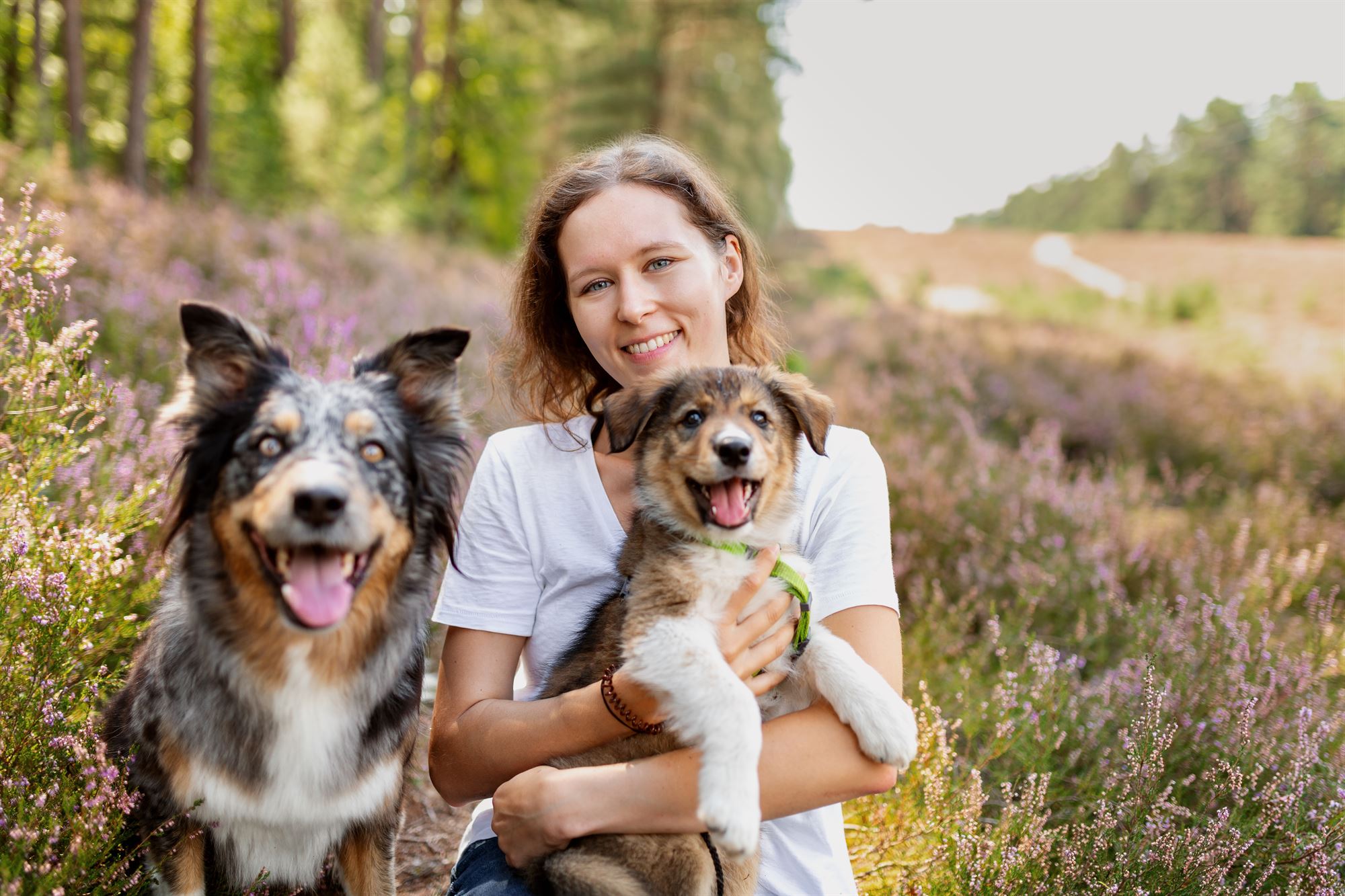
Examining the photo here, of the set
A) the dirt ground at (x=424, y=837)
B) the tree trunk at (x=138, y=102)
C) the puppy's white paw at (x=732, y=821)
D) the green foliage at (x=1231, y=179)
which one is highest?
the green foliage at (x=1231, y=179)

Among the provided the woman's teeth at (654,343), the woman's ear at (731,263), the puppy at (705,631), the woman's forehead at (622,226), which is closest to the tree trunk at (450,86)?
the woman's ear at (731,263)

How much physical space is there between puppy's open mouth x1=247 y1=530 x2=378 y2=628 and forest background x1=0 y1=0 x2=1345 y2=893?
24.0 inches

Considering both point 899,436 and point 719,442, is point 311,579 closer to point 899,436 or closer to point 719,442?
point 719,442

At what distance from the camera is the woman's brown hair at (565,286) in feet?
9.64

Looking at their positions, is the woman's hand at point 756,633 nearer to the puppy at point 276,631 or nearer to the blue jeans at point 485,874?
the blue jeans at point 485,874

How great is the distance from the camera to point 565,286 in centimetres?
316

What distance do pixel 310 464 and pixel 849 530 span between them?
1.43 m

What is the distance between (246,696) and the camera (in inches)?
80.7

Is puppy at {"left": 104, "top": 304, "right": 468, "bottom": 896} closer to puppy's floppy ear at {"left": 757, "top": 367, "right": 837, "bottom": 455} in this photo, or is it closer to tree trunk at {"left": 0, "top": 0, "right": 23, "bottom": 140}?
puppy's floppy ear at {"left": 757, "top": 367, "right": 837, "bottom": 455}

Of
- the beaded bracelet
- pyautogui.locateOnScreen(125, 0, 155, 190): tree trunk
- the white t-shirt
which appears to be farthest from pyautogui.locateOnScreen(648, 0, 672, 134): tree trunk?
the beaded bracelet

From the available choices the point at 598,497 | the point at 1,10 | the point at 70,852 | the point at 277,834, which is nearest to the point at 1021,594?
the point at 598,497

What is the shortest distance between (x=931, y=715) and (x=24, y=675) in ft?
10.2

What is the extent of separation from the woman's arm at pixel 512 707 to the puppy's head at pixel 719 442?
21 centimetres

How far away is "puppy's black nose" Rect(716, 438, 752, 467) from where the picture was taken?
234cm
